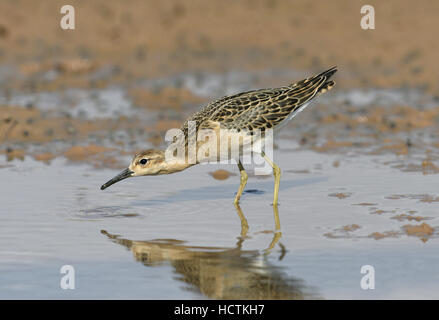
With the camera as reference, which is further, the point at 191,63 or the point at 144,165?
the point at 191,63

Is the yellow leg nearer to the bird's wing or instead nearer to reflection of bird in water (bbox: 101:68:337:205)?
reflection of bird in water (bbox: 101:68:337:205)

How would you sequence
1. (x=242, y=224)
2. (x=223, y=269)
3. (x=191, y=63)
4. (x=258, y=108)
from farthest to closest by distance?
(x=191, y=63) → (x=258, y=108) → (x=242, y=224) → (x=223, y=269)

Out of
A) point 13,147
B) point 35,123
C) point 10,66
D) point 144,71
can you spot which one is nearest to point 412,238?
point 13,147

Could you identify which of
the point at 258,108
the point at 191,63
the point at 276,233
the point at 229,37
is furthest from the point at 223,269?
the point at 229,37

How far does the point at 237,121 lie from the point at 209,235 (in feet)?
7.11

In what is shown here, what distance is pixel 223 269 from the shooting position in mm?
7918

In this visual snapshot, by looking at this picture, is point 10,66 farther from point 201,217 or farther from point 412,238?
point 412,238

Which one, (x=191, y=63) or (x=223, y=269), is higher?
(x=191, y=63)

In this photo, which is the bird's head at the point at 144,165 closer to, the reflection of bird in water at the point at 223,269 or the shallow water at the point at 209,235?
the shallow water at the point at 209,235

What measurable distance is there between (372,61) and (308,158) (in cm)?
859

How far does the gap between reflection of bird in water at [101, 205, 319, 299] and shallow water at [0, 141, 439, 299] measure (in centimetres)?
1

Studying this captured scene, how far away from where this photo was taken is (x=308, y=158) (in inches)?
539

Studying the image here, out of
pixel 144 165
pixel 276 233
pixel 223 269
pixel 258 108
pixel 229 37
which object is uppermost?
pixel 229 37

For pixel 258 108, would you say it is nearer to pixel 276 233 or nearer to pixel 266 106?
pixel 266 106
